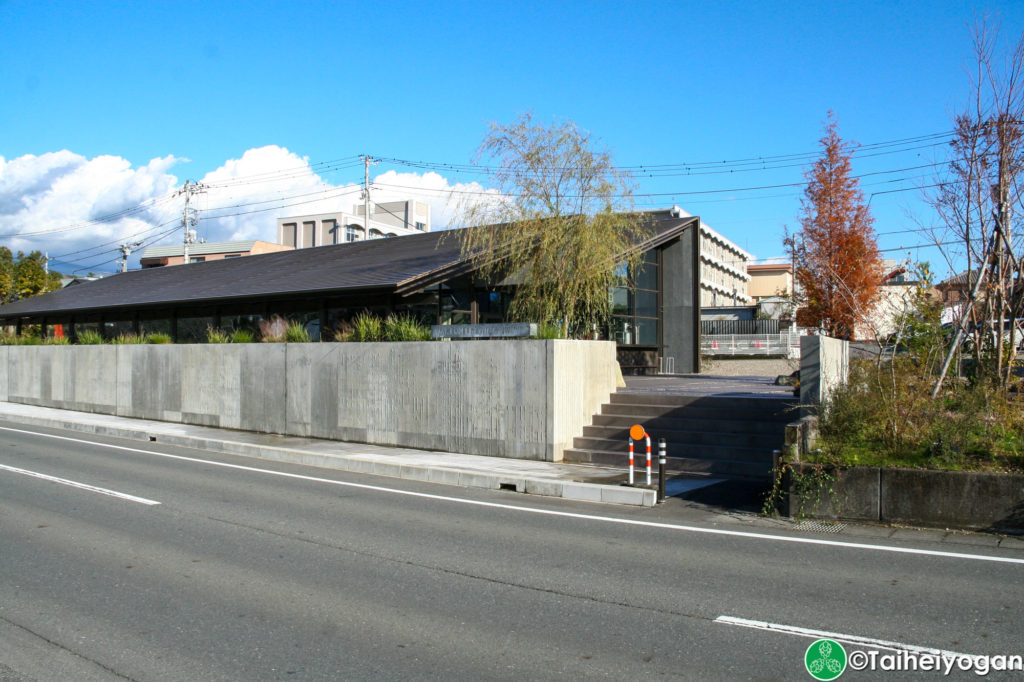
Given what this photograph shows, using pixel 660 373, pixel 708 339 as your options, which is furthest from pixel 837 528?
pixel 708 339

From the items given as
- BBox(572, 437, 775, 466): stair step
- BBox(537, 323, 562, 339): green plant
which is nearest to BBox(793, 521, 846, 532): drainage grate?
BBox(572, 437, 775, 466): stair step

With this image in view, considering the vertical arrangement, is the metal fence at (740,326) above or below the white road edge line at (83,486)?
above

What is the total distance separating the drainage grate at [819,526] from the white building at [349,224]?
8182cm

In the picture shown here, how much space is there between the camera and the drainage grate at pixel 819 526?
905 centimetres

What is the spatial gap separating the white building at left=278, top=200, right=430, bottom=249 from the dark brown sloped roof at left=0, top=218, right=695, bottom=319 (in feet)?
164

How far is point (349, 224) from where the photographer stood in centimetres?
8888

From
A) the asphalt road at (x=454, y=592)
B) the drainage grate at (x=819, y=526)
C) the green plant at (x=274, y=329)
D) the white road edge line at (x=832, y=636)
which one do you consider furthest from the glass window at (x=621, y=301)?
the white road edge line at (x=832, y=636)

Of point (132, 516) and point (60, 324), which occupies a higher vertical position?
point (60, 324)

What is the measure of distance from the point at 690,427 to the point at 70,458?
40.1 ft

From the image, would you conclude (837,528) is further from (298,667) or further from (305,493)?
(305,493)

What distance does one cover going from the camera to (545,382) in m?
14.4

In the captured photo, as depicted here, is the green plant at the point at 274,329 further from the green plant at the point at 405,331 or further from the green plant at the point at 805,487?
the green plant at the point at 805,487

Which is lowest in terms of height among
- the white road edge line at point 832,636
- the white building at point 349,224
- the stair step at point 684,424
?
the white road edge line at point 832,636

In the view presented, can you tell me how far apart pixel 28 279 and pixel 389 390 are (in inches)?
2014
